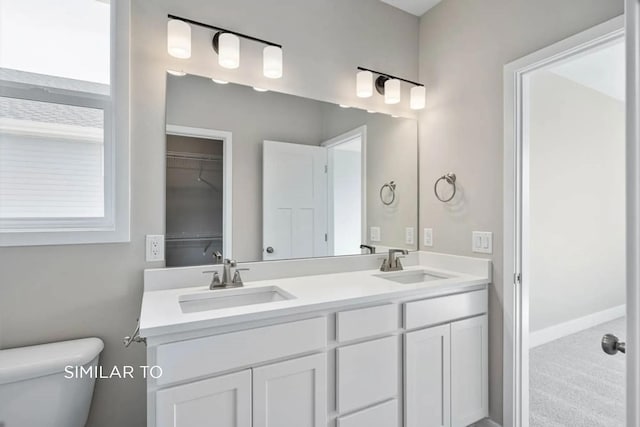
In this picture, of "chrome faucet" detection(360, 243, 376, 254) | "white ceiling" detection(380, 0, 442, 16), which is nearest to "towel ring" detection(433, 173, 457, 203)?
A: "chrome faucet" detection(360, 243, 376, 254)

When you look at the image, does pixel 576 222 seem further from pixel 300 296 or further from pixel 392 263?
pixel 300 296

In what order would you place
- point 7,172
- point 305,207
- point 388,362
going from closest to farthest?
point 7,172
point 388,362
point 305,207

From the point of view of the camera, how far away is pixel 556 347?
3094 millimetres

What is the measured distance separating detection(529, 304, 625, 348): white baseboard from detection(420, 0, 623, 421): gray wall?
170cm

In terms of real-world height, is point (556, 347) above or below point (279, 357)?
below

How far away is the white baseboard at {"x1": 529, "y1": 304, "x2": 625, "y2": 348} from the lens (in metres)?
3.17

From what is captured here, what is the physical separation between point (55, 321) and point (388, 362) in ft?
4.82

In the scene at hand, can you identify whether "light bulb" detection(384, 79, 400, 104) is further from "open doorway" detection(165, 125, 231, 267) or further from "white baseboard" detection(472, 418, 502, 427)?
"white baseboard" detection(472, 418, 502, 427)

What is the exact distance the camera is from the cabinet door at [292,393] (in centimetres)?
123

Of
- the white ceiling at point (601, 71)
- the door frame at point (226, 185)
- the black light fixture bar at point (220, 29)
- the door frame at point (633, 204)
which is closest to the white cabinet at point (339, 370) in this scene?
the door frame at point (226, 185)

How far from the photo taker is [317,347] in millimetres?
1358

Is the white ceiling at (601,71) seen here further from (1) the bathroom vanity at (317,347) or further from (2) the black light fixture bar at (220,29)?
(2) the black light fixture bar at (220,29)

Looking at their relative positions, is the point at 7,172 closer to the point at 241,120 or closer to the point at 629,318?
the point at 241,120

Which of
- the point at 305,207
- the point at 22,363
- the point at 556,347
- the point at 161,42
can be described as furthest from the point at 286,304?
the point at 556,347
